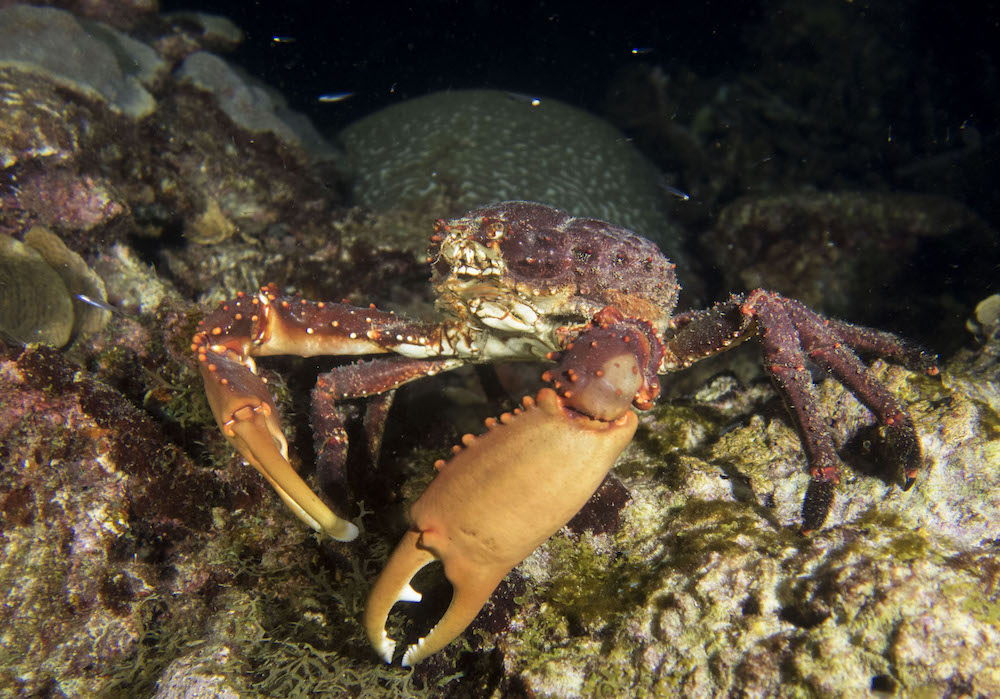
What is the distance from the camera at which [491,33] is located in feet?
96.1

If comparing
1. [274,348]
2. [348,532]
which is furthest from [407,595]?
[274,348]

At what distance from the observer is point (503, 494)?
5.99 feet

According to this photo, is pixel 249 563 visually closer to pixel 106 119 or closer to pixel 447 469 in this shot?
pixel 447 469

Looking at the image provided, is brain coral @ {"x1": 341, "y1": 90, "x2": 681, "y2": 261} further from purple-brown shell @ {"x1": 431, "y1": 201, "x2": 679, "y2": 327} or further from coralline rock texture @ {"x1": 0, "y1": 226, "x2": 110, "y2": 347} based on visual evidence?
purple-brown shell @ {"x1": 431, "y1": 201, "x2": 679, "y2": 327}

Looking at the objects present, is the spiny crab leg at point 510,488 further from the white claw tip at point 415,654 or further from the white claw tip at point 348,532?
the white claw tip at point 348,532

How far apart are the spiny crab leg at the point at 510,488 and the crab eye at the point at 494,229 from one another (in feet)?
3.98

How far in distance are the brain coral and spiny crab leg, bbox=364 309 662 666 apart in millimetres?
4865

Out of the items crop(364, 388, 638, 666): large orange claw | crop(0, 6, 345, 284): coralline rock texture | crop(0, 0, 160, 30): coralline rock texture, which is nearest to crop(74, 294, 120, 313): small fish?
crop(0, 6, 345, 284): coralline rock texture

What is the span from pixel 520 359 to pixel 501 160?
5.21 metres

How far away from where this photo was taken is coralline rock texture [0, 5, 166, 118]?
5305 millimetres

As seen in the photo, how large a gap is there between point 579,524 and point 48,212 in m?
5.60

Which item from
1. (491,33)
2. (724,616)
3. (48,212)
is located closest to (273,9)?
(491,33)

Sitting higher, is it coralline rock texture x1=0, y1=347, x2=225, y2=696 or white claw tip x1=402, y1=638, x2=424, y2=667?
white claw tip x1=402, y1=638, x2=424, y2=667

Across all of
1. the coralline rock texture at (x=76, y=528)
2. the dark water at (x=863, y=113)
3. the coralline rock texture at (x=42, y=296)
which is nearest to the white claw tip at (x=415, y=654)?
the coralline rock texture at (x=76, y=528)
